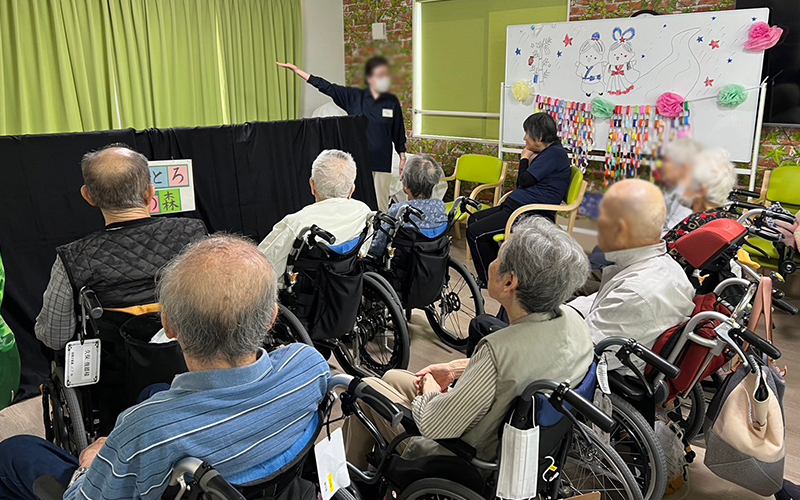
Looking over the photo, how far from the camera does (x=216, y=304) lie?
36.3 inches

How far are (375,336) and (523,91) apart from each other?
2.77 metres

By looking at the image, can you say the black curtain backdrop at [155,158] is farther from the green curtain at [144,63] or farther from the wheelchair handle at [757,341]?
the wheelchair handle at [757,341]

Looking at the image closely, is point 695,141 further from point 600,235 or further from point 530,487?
point 530,487

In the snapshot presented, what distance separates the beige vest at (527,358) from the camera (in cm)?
116

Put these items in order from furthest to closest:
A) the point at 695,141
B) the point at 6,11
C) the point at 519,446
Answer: the point at 6,11, the point at 519,446, the point at 695,141

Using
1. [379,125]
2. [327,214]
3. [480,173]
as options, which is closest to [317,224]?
[327,214]

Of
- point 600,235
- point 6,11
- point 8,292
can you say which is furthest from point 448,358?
point 6,11

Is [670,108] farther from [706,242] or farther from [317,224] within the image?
[317,224]

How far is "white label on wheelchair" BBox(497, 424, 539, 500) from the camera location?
1095 millimetres

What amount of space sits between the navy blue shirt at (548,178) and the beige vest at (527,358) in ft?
6.73

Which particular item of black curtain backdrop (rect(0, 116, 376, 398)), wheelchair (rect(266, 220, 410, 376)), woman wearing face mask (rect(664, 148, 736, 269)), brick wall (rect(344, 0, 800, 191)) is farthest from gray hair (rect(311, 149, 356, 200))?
woman wearing face mask (rect(664, 148, 736, 269))

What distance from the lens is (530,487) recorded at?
112 cm

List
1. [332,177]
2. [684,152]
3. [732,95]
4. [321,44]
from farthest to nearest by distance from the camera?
[321,44]
[732,95]
[332,177]
[684,152]

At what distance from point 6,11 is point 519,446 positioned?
4218mm
